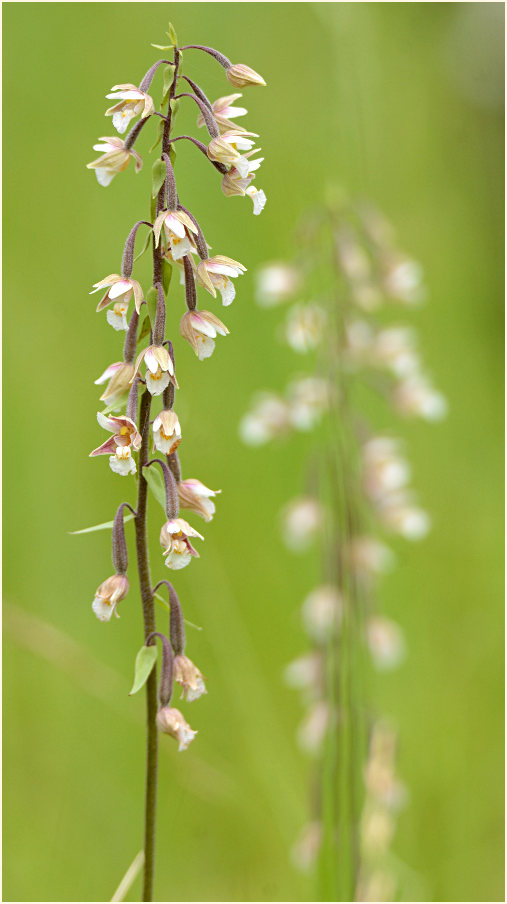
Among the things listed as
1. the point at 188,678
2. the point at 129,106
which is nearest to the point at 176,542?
the point at 188,678

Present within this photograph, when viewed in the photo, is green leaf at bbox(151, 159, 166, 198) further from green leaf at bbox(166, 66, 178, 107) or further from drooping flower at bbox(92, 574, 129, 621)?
drooping flower at bbox(92, 574, 129, 621)

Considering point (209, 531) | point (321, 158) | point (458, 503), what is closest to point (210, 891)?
point (209, 531)

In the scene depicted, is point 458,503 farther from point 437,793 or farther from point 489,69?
point 489,69

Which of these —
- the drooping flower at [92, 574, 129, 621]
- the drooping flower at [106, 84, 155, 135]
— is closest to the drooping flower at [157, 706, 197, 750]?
A: the drooping flower at [92, 574, 129, 621]

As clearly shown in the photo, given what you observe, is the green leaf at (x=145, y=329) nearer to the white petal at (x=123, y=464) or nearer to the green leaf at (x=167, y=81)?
the white petal at (x=123, y=464)

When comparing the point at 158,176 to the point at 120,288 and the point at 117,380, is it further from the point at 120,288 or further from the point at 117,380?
the point at 117,380

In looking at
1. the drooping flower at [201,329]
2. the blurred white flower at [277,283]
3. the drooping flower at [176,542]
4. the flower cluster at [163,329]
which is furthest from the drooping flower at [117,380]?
the blurred white flower at [277,283]
